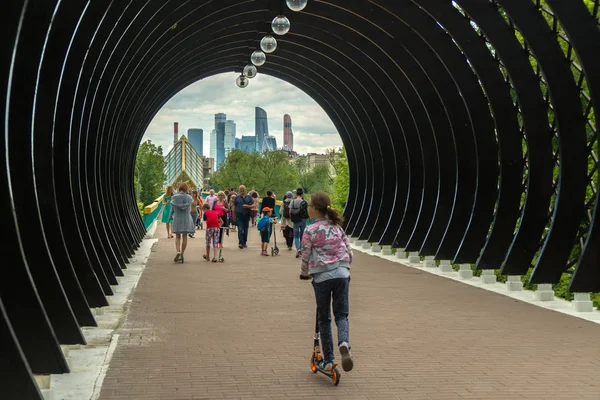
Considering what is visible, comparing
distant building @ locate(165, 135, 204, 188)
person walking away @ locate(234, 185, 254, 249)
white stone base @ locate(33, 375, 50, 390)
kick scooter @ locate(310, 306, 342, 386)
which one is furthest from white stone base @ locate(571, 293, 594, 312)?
distant building @ locate(165, 135, 204, 188)

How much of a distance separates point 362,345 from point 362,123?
1733 cm

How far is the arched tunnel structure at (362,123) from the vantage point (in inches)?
304

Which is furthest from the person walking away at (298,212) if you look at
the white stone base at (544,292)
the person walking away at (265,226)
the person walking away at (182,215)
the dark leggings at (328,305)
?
the dark leggings at (328,305)

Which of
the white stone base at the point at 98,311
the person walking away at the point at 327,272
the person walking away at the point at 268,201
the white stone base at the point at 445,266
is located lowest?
the white stone base at the point at 98,311

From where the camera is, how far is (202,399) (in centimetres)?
672

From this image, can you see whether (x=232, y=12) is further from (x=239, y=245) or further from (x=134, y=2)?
(x=239, y=245)

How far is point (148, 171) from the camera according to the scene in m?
94.8

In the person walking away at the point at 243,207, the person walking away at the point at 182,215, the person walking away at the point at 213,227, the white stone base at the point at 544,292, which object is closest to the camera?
the white stone base at the point at 544,292

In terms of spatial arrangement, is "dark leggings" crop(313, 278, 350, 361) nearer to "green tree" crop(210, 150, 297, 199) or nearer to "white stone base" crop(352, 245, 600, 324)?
"white stone base" crop(352, 245, 600, 324)

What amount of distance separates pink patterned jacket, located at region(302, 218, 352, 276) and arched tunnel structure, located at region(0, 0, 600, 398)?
2.31m

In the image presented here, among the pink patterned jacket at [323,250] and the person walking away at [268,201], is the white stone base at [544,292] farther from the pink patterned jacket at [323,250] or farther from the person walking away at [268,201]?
the person walking away at [268,201]

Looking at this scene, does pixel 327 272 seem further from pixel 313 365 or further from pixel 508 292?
pixel 508 292

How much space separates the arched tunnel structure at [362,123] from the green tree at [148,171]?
2564 inches

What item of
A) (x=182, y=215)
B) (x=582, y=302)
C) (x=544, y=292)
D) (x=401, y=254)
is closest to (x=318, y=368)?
(x=582, y=302)
